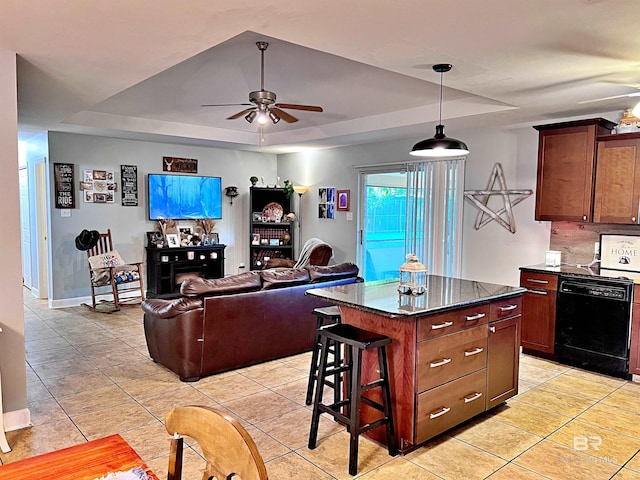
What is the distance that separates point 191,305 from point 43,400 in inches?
49.4

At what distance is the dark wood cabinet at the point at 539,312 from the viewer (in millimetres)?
4402

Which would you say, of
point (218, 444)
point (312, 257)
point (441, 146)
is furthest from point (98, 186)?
point (218, 444)

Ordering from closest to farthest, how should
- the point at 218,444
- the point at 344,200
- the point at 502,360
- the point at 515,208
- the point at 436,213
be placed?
the point at 218,444 < the point at 502,360 < the point at 515,208 < the point at 436,213 < the point at 344,200

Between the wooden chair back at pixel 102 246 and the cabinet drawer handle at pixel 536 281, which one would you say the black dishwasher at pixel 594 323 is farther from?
the wooden chair back at pixel 102 246

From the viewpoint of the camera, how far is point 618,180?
4.19 meters

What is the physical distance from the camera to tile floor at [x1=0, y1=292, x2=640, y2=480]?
8.60 feet

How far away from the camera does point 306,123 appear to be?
659 centimetres

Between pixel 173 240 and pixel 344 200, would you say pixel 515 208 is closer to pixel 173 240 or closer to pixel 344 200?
pixel 344 200

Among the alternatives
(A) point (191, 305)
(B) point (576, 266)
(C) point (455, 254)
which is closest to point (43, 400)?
(A) point (191, 305)

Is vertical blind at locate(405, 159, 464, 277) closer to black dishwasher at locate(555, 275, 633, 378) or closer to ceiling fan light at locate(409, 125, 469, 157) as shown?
black dishwasher at locate(555, 275, 633, 378)

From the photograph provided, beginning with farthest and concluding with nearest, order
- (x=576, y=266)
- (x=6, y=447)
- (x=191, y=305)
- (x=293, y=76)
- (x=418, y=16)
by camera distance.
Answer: (x=576, y=266)
(x=293, y=76)
(x=191, y=305)
(x=6, y=447)
(x=418, y=16)

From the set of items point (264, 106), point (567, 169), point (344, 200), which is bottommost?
point (344, 200)

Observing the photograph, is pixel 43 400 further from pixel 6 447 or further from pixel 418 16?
pixel 418 16

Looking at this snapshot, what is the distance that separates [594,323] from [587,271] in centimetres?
53
